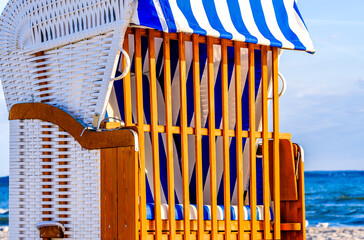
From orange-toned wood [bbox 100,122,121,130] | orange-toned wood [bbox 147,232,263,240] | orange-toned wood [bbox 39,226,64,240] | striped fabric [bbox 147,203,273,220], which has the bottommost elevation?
orange-toned wood [bbox 147,232,263,240]

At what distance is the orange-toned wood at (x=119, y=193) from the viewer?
11.2 ft

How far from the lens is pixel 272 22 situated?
433 cm

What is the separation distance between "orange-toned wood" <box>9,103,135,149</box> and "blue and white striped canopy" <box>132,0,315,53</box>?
26.7 inches

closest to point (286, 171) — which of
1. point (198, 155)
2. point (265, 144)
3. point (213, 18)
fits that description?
point (265, 144)

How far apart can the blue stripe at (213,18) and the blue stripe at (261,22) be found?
37 cm

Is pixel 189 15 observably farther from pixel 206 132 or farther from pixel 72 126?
pixel 72 126

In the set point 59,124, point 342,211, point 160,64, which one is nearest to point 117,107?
point 160,64

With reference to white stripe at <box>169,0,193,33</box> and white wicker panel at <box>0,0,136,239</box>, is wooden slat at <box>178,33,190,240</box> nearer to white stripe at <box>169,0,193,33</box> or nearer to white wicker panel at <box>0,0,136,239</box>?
white stripe at <box>169,0,193,33</box>

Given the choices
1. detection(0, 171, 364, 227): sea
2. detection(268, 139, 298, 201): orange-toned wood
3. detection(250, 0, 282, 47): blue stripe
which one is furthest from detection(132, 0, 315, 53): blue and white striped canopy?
detection(0, 171, 364, 227): sea

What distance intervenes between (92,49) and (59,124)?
1.68 ft

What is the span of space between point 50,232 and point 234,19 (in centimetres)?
185

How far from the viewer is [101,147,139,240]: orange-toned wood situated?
342 centimetres

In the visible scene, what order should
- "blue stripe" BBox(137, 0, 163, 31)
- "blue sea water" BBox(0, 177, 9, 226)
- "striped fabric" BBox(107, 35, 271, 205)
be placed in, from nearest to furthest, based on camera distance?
"blue stripe" BBox(137, 0, 163, 31)
"striped fabric" BBox(107, 35, 271, 205)
"blue sea water" BBox(0, 177, 9, 226)

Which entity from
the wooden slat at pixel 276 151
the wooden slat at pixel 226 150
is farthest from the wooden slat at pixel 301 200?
the wooden slat at pixel 226 150
